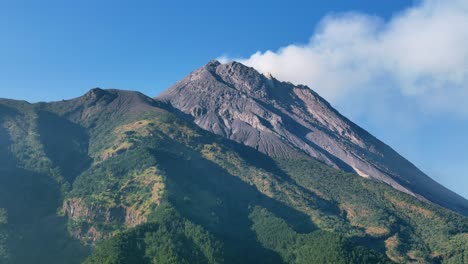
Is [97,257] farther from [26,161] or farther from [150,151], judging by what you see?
[26,161]

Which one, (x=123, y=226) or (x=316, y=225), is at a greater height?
(x=316, y=225)

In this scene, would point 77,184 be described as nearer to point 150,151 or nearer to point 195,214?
point 150,151

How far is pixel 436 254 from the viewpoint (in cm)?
17675

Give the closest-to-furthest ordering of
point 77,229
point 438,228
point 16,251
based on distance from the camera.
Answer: point 16,251 < point 77,229 < point 438,228

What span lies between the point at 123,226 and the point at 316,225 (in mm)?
65775

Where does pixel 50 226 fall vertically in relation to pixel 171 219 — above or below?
below

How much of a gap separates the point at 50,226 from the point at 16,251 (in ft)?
65.0

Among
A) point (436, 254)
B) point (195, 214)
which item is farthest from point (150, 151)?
point (436, 254)

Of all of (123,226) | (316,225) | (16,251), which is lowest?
(16,251)

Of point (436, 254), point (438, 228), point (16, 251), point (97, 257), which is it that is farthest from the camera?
point (438, 228)

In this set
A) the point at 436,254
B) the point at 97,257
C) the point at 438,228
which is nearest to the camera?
the point at 97,257

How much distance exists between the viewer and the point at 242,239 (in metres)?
163

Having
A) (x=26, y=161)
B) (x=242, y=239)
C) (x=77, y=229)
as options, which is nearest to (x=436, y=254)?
(x=242, y=239)

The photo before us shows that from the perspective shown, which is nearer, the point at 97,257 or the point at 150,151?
the point at 97,257
